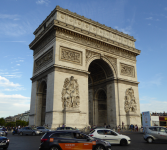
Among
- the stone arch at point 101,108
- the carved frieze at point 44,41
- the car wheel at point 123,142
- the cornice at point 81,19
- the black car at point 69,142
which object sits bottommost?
the car wheel at point 123,142

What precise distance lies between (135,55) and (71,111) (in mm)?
18476

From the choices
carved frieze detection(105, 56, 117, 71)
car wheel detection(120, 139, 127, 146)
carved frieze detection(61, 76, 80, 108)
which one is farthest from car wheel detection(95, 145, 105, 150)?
carved frieze detection(105, 56, 117, 71)

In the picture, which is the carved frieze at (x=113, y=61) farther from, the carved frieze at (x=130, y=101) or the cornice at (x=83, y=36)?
the carved frieze at (x=130, y=101)

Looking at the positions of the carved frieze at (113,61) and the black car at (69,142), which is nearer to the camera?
the black car at (69,142)

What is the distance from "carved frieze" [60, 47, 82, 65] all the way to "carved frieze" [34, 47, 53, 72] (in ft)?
5.77

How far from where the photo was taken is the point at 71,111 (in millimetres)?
24188

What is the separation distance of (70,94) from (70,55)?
19.0ft

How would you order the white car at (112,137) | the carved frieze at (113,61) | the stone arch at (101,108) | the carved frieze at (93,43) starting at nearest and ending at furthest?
the white car at (112,137) < the carved frieze at (93,43) < the carved frieze at (113,61) < the stone arch at (101,108)

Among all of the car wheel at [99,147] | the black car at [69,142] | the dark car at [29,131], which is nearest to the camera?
the black car at [69,142]

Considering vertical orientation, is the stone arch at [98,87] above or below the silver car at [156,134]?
above

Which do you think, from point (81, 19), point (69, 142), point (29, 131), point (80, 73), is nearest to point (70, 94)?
point (80, 73)

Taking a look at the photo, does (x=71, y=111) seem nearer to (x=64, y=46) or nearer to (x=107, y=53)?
(x=64, y=46)

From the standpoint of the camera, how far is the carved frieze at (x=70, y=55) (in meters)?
26.1

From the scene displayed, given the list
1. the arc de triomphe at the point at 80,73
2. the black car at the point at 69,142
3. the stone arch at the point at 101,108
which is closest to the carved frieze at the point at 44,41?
the arc de triomphe at the point at 80,73
